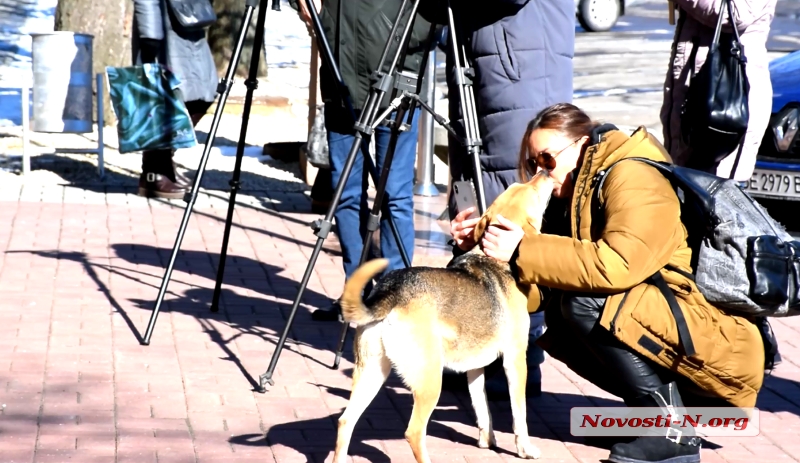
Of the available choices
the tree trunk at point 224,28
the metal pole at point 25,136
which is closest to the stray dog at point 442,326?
the metal pole at point 25,136

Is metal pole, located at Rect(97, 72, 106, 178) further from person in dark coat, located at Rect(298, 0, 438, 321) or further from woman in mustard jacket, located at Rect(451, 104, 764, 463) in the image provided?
woman in mustard jacket, located at Rect(451, 104, 764, 463)

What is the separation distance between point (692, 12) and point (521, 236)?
2278 mm

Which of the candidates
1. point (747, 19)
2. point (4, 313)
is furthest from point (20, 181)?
point (747, 19)

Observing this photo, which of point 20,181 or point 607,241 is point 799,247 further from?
point 20,181

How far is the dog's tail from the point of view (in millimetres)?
3562

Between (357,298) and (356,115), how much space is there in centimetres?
213

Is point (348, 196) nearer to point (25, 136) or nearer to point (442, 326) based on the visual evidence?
point (442, 326)

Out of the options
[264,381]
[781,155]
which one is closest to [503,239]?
[264,381]

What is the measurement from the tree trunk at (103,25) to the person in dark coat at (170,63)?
2268mm

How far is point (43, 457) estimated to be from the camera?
3943 millimetres

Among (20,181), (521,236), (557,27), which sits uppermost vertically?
(557,27)

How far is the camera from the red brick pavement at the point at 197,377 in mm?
4199

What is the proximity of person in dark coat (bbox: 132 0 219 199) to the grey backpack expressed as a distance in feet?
19.5

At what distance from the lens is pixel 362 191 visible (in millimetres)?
5641
